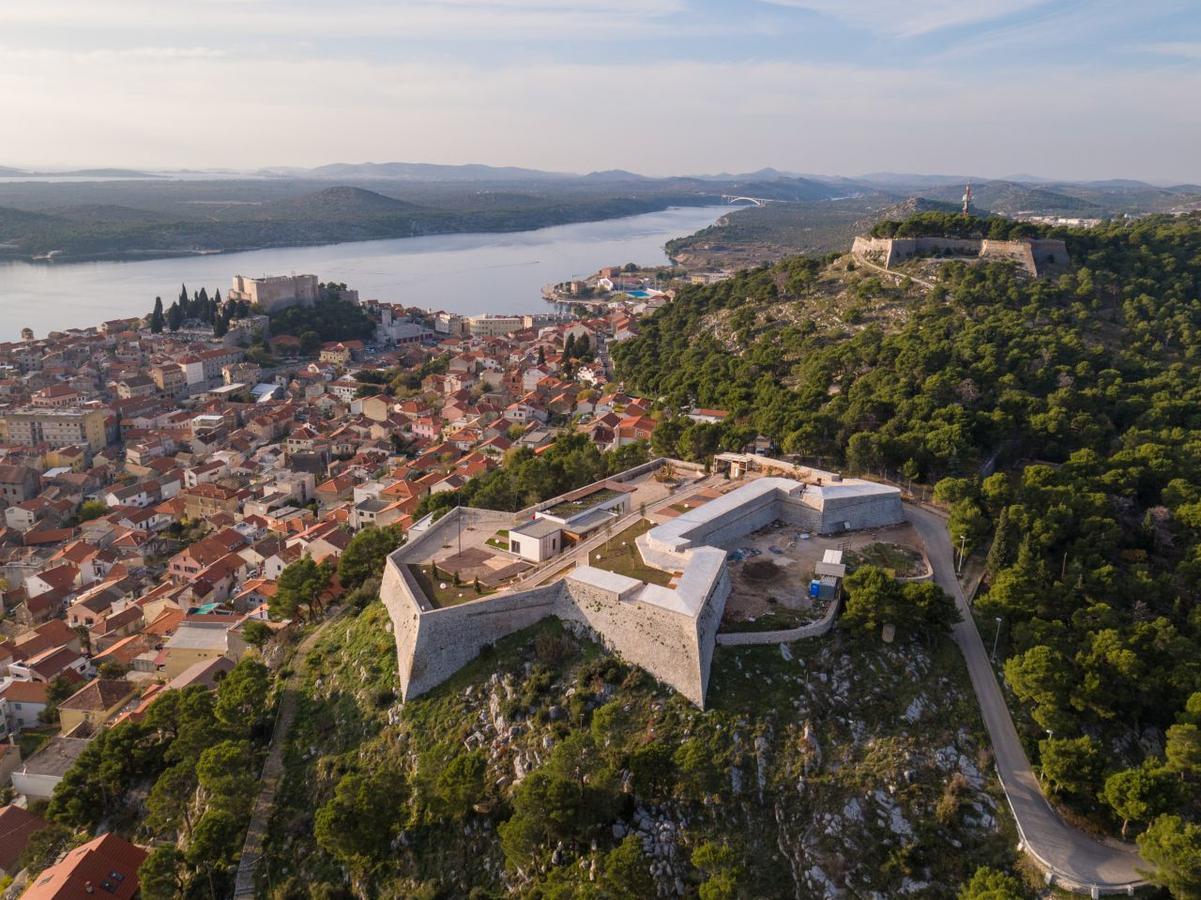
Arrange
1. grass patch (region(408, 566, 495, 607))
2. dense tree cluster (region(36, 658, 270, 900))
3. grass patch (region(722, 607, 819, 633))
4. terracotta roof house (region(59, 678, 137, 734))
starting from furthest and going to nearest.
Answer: terracotta roof house (region(59, 678, 137, 734)), grass patch (region(408, 566, 495, 607)), grass patch (region(722, 607, 819, 633)), dense tree cluster (region(36, 658, 270, 900))

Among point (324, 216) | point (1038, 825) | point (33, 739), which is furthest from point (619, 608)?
point (324, 216)

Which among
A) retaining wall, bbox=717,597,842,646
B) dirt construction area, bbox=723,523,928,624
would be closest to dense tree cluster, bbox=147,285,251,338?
dirt construction area, bbox=723,523,928,624

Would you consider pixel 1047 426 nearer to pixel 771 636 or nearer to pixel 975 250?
pixel 771 636

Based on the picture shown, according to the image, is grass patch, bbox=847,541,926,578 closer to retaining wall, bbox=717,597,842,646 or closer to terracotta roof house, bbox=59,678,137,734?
retaining wall, bbox=717,597,842,646

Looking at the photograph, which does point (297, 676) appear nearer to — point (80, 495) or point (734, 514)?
point (734, 514)

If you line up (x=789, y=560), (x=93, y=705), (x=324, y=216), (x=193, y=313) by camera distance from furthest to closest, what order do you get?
(x=324, y=216), (x=193, y=313), (x=93, y=705), (x=789, y=560)

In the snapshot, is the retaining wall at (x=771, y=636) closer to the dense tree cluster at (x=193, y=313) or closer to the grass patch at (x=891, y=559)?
the grass patch at (x=891, y=559)

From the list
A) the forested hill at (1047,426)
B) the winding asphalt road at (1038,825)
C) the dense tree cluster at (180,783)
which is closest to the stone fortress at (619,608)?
the dense tree cluster at (180,783)
